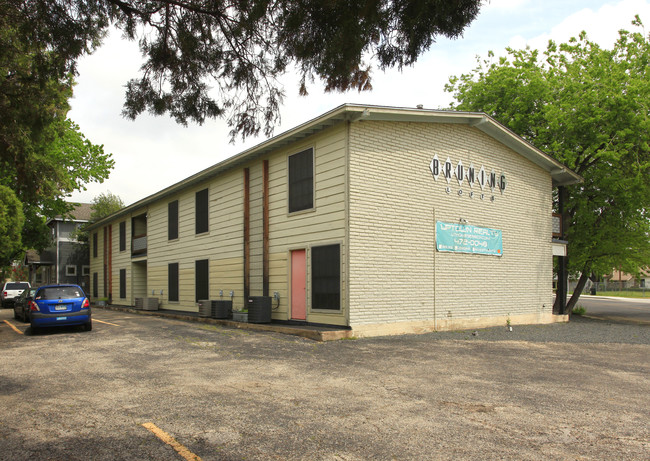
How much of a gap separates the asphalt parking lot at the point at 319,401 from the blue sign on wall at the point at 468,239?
433 centimetres

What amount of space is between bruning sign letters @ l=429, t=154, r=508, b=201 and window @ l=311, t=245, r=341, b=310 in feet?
14.2

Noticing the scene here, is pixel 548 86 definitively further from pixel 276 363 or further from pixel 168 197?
pixel 276 363

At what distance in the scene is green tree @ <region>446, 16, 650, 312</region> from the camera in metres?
22.0

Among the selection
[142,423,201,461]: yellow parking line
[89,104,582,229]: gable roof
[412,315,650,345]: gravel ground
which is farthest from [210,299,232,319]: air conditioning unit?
[142,423,201,461]: yellow parking line

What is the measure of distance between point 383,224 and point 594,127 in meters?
14.4

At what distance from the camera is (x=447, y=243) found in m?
15.8

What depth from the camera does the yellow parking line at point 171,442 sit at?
177 inches

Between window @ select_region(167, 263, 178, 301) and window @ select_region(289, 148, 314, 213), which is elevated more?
window @ select_region(289, 148, 314, 213)

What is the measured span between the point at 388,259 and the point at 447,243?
2.70 metres

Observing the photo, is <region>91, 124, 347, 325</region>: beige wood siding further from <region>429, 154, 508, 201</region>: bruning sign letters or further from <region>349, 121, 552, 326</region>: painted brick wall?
<region>429, 154, 508, 201</region>: bruning sign letters

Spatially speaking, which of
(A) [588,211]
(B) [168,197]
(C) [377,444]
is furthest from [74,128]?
(C) [377,444]

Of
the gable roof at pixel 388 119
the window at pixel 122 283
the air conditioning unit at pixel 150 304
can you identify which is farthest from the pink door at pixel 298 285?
the window at pixel 122 283

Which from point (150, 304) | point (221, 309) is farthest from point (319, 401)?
point (150, 304)

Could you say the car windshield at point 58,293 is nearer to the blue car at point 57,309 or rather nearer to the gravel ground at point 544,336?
the blue car at point 57,309
